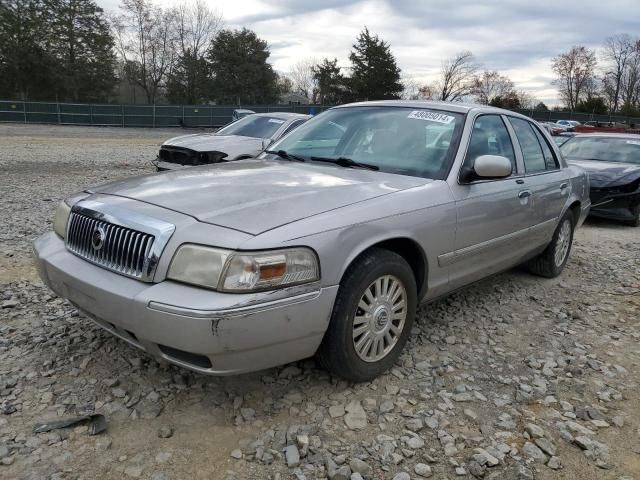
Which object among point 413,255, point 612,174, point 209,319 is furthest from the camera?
point 612,174

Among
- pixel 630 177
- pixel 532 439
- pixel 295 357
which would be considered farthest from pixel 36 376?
pixel 630 177

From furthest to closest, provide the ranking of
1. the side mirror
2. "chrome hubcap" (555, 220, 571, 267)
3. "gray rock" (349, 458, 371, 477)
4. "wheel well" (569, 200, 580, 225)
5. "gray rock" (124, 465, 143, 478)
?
"wheel well" (569, 200, 580, 225)
"chrome hubcap" (555, 220, 571, 267)
the side mirror
"gray rock" (349, 458, 371, 477)
"gray rock" (124, 465, 143, 478)

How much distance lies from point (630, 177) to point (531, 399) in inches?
250

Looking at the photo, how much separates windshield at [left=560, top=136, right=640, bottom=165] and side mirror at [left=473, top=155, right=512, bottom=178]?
6572mm

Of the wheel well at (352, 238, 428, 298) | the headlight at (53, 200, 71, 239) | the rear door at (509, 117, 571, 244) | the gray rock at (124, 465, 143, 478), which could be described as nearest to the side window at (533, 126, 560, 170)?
the rear door at (509, 117, 571, 244)

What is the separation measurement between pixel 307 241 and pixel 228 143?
6.84 metres

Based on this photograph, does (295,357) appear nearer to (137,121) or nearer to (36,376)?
(36,376)

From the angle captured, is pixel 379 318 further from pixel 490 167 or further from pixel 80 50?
pixel 80 50

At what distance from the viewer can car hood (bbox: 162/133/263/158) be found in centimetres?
871

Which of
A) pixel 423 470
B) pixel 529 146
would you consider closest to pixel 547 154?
pixel 529 146

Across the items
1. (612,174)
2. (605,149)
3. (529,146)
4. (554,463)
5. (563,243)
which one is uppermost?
(529,146)

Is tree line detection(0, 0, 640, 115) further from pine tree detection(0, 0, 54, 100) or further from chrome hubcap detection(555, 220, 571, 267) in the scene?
chrome hubcap detection(555, 220, 571, 267)

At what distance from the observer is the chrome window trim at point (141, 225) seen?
2.39 m

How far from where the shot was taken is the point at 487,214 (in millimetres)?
3592
